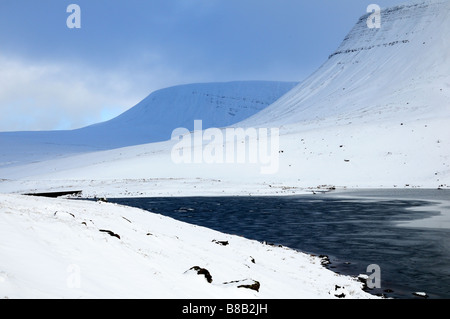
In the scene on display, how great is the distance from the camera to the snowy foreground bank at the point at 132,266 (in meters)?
7.60

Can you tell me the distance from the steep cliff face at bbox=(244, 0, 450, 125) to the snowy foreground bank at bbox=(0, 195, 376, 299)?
213 ft

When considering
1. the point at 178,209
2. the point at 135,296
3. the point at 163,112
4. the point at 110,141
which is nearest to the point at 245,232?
the point at 178,209

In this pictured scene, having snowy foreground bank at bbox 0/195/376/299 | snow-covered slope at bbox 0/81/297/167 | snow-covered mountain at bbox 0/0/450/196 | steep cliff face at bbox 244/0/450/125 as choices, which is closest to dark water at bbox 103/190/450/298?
snowy foreground bank at bbox 0/195/376/299

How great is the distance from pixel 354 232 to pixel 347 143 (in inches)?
1697

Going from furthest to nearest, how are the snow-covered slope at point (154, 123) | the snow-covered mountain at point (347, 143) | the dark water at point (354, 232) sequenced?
the snow-covered slope at point (154, 123)
the snow-covered mountain at point (347, 143)
the dark water at point (354, 232)

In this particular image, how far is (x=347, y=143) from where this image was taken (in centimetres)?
6075

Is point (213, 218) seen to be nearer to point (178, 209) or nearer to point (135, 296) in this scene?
point (178, 209)

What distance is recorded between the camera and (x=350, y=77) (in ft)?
348

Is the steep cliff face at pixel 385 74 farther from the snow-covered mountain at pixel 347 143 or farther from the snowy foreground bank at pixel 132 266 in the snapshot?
the snowy foreground bank at pixel 132 266

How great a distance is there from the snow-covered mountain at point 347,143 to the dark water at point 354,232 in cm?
1410

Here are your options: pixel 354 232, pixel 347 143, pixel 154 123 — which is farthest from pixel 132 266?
pixel 154 123

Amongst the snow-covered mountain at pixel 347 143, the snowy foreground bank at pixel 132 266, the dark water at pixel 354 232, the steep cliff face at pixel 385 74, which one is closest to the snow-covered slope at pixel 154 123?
the steep cliff face at pixel 385 74

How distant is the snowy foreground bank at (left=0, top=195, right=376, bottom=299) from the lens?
7599 millimetres

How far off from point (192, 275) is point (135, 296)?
1892mm
